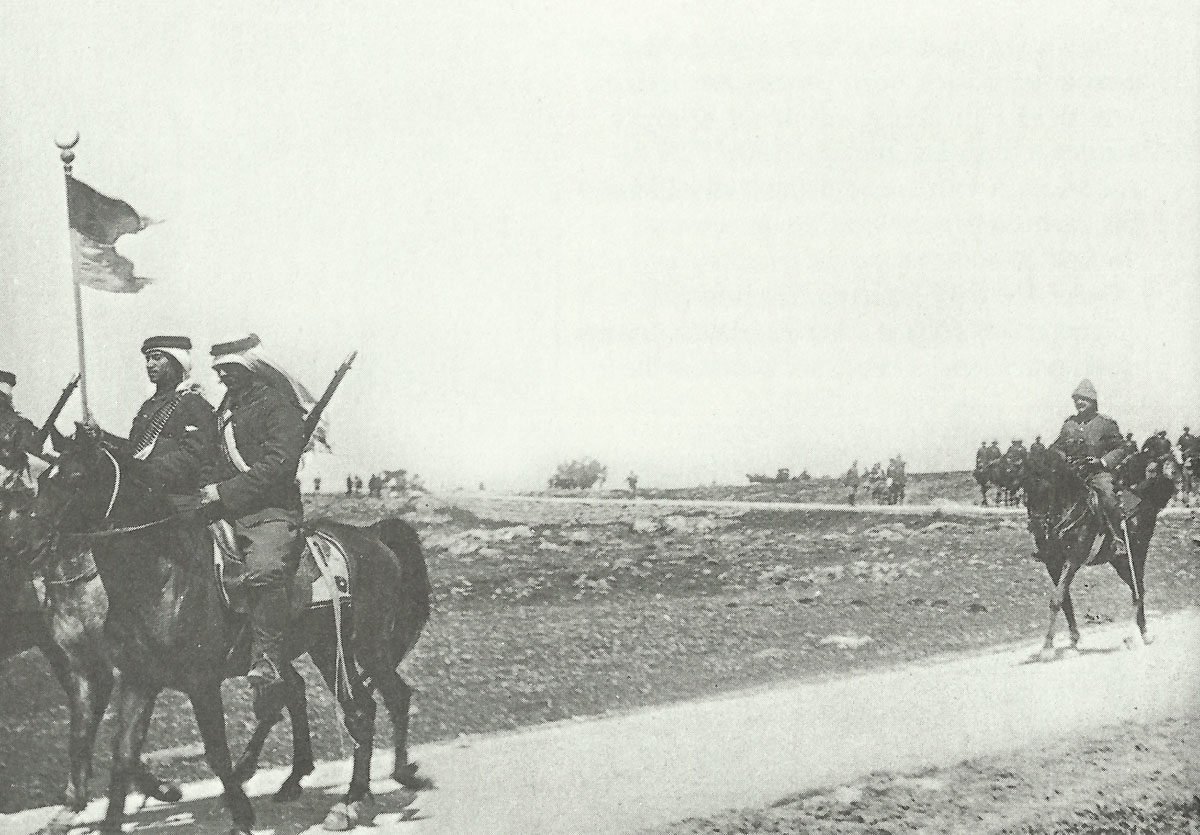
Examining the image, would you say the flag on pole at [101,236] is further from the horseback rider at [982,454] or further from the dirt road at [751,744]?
the horseback rider at [982,454]

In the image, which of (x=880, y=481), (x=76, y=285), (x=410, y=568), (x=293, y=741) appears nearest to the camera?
(x=76, y=285)

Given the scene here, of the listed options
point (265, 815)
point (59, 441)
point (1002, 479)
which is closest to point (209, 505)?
point (59, 441)

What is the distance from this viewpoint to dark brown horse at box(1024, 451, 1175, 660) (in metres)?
8.24

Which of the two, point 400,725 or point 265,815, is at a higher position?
point 400,725

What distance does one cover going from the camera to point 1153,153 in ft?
26.7

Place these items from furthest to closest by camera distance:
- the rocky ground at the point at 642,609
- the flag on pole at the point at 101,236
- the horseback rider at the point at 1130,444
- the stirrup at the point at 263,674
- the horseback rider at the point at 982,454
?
1. the horseback rider at the point at 1130,444
2. the horseback rider at the point at 982,454
3. the rocky ground at the point at 642,609
4. the flag on pole at the point at 101,236
5. the stirrup at the point at 263,674

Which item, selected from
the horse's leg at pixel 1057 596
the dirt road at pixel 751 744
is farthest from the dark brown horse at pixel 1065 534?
the dirt road at pixel 751 744

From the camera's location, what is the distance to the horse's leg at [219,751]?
5059 millimetres

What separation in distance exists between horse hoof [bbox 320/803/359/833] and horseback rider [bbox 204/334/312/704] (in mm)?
611

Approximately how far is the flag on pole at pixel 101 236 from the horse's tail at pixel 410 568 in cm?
157

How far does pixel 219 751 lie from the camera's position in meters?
5.14

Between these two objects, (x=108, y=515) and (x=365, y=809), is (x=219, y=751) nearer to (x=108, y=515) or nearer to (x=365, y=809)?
(x=365, y=809)

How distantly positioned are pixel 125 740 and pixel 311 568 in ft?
3.28

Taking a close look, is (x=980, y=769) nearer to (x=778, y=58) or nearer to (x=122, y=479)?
(x=778, y=58)
